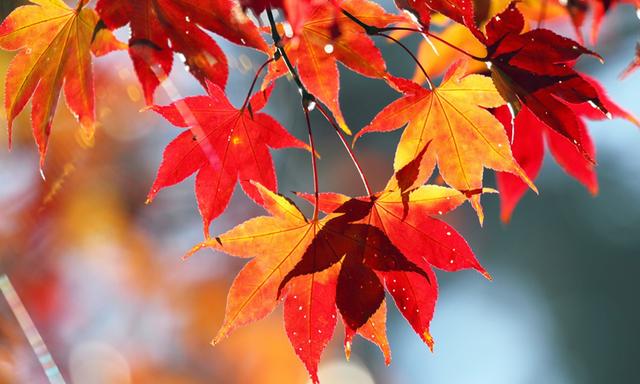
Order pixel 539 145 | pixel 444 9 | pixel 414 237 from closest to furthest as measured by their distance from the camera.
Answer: pixel 444 9 → pixel 414 237 → pixel 539 145

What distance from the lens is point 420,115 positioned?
2.03ft

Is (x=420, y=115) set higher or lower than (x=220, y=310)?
higher

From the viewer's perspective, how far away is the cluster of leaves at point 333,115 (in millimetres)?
527

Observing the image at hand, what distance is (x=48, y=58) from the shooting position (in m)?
0.60

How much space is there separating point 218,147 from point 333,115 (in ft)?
0.59

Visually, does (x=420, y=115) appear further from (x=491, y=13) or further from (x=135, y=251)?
(x=135, y=251)

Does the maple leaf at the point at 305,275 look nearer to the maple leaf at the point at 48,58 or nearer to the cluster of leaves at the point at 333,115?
the cluster of leaves at the point at 333,115

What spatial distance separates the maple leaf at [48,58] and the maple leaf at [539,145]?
1.55 feet

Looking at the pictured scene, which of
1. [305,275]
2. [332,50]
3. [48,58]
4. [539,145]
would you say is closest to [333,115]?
[332,50]

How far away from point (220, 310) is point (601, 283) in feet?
14.8

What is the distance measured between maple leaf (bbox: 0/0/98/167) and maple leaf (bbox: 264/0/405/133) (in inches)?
7.9

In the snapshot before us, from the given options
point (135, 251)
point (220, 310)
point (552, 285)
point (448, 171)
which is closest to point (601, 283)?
point (552, 285)

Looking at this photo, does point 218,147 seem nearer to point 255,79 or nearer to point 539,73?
point 255,79

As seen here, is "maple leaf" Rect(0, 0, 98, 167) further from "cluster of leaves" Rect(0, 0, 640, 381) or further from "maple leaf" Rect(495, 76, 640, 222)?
"maple leaf" Rect(495, 76, 640, 222)
